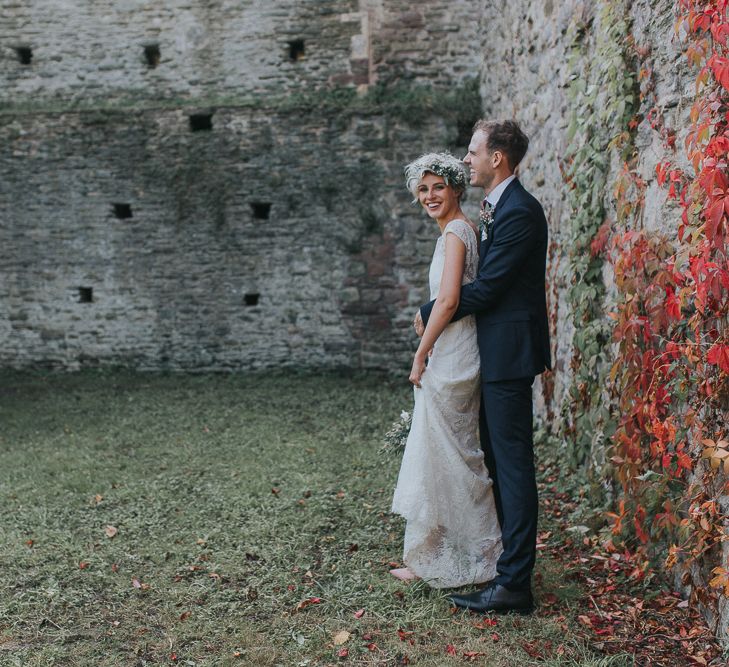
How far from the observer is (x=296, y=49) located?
878 cm

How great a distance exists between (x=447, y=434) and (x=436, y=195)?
0.99m

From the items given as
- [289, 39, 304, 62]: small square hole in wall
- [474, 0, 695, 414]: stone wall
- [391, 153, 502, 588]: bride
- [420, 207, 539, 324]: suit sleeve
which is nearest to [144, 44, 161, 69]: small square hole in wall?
[289, 39, 304, 62]: small square hole in wall

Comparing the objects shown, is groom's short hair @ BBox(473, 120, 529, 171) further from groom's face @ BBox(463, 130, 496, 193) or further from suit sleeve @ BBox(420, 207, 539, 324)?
suit sleeve @ BBox(420, 207, 539, 324)

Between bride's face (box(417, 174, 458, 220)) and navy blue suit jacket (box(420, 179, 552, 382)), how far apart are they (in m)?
0.22

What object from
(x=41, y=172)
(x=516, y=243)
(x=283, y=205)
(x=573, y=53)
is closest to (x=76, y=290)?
(x=41, y=172)

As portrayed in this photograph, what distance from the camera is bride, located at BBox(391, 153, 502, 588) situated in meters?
2.79

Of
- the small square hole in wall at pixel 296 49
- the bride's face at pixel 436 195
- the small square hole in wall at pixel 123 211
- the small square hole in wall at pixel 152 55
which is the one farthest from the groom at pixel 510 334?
the small square hole in wall at pixel 152 55

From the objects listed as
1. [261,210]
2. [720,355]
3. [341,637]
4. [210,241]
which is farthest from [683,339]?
[210,241]

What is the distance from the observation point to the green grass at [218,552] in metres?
2.56

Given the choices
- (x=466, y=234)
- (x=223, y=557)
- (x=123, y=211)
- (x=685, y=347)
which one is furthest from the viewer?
(x=123, y=211)

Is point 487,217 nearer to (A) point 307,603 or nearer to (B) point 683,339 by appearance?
(B) point 683,339

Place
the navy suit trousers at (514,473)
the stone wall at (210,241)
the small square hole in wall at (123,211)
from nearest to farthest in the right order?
the navy suit trousers at (514,473) < the stone wall at (210,241) < the small square hole in wall at (123,211)

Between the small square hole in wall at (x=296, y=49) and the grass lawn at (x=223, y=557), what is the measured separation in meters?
4.87

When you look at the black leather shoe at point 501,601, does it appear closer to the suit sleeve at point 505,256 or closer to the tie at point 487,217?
the suit sleeve at point 505,256
